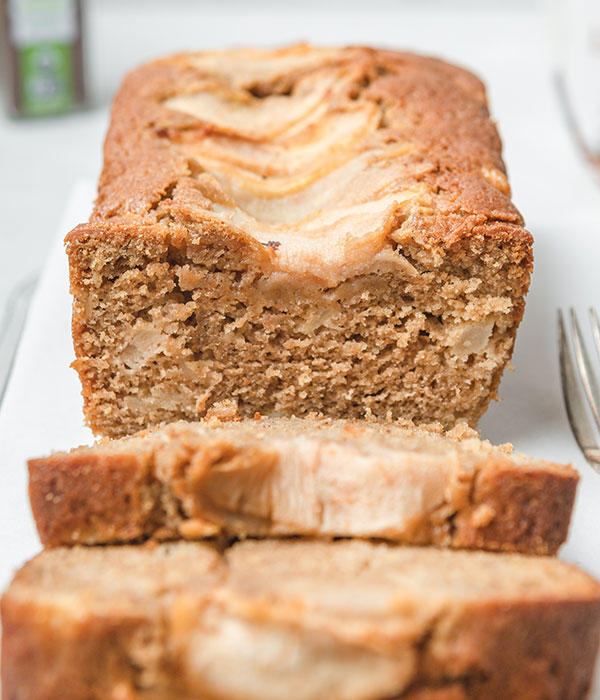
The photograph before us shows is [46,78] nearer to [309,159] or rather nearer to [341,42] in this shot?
[341,42]

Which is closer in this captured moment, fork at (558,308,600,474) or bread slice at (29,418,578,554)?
bread slice at (29,418,578,554)

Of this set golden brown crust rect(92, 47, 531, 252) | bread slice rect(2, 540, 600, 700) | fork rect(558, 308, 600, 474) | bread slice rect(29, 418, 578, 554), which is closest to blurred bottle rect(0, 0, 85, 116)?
golden brown crust rect(92, 47, 531, 252)

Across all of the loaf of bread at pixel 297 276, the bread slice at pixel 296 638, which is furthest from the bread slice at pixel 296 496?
the loaf of bread at pixel 297 276

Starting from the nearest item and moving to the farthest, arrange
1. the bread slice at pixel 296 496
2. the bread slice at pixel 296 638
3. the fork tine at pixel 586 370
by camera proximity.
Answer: the bread slice at pixel 296 638 → the bread slice at pixel 296 496 → the fork tine at pixel 586 370

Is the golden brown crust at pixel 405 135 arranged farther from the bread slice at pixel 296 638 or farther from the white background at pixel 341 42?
the bread slice at pixel 296 638

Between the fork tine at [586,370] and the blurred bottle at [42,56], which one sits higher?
the blurred bottle at [42,56]

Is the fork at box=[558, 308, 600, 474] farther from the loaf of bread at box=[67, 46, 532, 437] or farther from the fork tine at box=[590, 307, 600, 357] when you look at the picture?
the loaf of bread at box=[67, 46, 532, 437]
